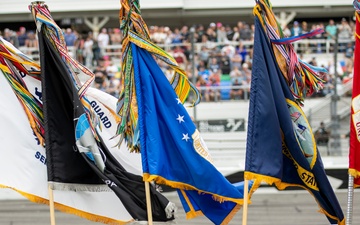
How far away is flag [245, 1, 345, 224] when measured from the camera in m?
7.35

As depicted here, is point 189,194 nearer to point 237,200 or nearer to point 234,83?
point 237,200

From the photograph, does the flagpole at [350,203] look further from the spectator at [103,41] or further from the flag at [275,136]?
the spectator at [103,41]

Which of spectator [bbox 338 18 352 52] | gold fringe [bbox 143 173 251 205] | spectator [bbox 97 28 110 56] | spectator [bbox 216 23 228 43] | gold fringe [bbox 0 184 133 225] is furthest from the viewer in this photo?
spectator [bbox 216 23 228 43]

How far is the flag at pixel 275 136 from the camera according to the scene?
7352 millimetres

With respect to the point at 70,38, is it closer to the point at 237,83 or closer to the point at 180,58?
the point at 180,58

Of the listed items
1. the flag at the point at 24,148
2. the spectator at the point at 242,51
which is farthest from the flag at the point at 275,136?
the spectator at the point at 242,51

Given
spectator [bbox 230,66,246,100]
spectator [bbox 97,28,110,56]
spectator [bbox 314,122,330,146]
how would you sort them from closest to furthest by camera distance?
spectator [bbox 314,122,330,146] → spectator [bbox 230,66,246,100] → spectator [bbox 97,28,110,56]

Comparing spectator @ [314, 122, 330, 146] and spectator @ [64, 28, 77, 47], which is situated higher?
spectator @ [64, 28, 77, 47]

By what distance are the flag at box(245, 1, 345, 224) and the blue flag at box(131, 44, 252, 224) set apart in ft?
1.85

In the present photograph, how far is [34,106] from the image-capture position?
Answer: 8.18 meters

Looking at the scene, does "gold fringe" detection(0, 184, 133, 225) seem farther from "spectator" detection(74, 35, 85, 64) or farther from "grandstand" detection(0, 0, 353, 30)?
"grandstand" detection(0, 0, 353, 30)

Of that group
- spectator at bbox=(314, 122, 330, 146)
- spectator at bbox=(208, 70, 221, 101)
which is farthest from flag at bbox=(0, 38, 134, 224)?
spectator at bbox=(208, 70, 221, 101)

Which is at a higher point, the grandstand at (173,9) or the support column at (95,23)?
the grandstand at (173,9)

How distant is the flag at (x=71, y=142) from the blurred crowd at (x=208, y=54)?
9.52 meters
